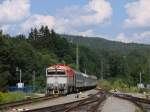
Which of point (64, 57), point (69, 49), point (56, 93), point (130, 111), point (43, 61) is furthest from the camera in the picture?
point (69, 49)

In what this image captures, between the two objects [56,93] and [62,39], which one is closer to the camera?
[56,93]

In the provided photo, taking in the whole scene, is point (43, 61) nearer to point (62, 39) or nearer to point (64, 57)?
point (64, 57)

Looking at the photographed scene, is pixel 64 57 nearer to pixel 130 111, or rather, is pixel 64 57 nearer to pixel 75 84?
pixel 75 84

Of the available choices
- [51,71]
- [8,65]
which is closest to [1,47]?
[8,65]

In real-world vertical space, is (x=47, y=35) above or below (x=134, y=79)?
above

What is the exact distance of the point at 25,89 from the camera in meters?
70.4

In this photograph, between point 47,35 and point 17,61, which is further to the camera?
point 47,35

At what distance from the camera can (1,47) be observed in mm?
106188

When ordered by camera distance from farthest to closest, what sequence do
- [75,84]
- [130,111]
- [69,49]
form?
1. [69,49]
2. [75,84]
3. [130,111]

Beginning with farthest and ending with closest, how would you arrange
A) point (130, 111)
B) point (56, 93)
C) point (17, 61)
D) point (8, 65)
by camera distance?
→ 1. point (17, 61)
2. point (8, 65)
3. point (56, 93)
4. point (130, 111)

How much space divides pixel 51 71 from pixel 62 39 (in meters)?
137

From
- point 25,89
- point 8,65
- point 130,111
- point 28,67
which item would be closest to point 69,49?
point 28,67

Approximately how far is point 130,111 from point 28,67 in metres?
85.8

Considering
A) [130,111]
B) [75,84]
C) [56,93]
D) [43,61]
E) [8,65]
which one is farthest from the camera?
[43,61]
